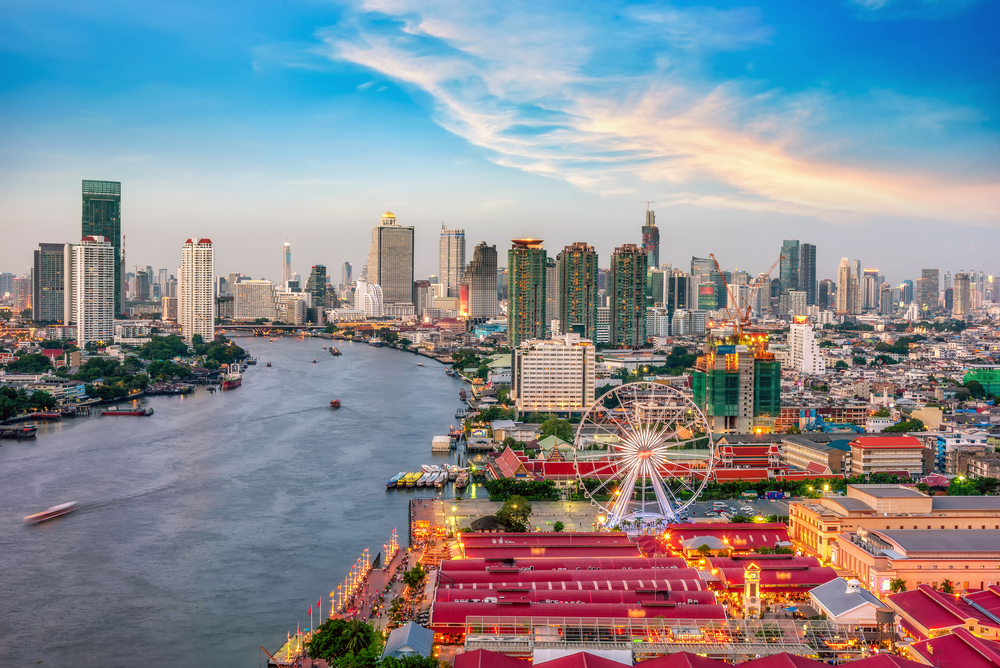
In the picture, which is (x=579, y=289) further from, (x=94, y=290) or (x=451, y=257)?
(x=451, y=257)

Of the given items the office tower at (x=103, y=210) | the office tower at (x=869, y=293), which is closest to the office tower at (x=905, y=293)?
the office tower at (x=869, y=293)

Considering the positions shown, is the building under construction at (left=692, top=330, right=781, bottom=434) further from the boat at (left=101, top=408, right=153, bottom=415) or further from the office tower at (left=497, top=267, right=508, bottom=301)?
the office tower at (left=497, top=267, right=508, bottom=301)

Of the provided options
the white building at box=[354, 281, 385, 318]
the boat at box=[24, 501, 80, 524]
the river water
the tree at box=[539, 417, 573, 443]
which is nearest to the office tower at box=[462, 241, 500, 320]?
the white building at box=[354, 281, 385, 318]

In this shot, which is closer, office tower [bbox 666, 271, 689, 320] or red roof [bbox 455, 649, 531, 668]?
red roof [bbox 455, 649, 531, 668]

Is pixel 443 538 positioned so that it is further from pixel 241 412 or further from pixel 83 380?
pixel 83 380

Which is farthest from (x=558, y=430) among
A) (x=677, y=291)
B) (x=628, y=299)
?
(x=677, y=291)

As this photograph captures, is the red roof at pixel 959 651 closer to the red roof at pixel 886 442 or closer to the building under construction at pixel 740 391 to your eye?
the red roof at pixel 886 442
